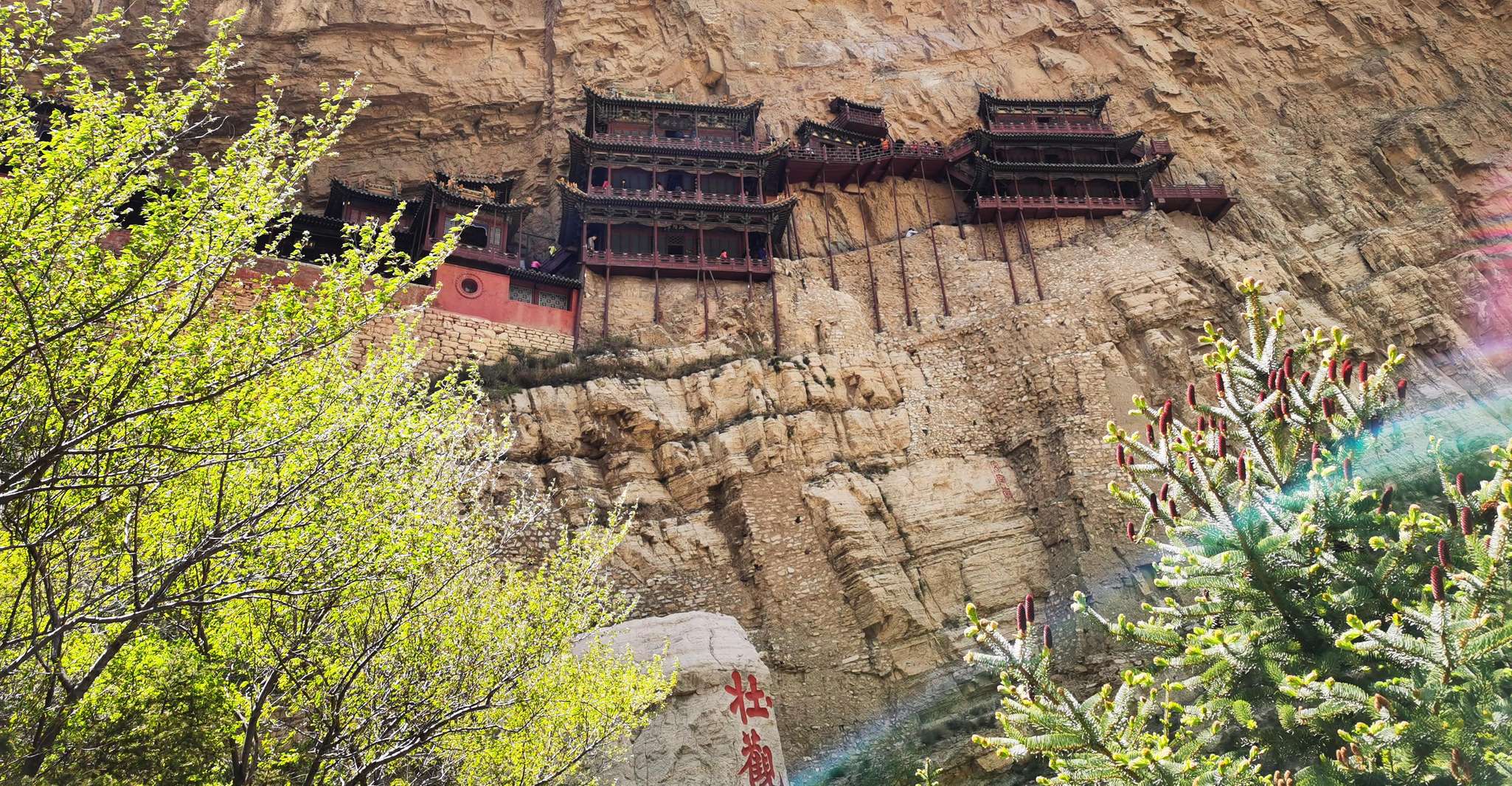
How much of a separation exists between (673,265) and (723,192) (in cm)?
483

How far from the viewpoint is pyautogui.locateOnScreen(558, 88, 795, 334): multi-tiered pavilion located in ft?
90.0

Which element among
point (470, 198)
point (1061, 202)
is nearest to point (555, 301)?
point (470, 198)

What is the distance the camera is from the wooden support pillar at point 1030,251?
27.3 meters

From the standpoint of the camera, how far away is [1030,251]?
94.6 feet

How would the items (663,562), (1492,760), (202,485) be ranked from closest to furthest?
(1492,760), (202,485), (663,562)

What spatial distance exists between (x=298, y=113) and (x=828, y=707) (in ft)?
97.4

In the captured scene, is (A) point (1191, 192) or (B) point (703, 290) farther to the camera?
(A) point (1191, 192)

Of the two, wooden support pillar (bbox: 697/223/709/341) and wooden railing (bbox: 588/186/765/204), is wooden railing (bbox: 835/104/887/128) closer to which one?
wooden railing (bbox: 588/186/765/204)

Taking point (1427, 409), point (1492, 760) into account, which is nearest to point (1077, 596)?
point (1492, 760)

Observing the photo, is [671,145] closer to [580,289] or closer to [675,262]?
[675,262]

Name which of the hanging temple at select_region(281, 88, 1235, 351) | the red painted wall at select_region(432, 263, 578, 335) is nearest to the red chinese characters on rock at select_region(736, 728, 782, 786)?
the hanging temple at select_region(281, 88, 1235, 351)

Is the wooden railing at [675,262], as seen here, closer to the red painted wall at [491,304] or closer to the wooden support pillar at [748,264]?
the wooden support pillar at [748,264]

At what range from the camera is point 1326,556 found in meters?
6.04

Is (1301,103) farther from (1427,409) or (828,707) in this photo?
(828,707)
